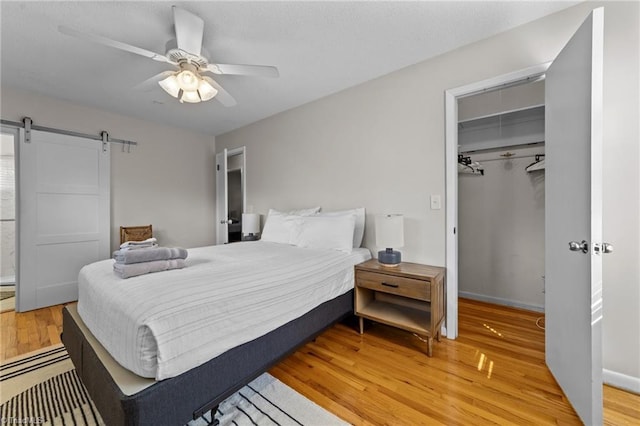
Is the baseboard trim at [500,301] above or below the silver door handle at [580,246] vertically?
below

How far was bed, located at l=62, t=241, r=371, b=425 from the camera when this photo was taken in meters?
1.04

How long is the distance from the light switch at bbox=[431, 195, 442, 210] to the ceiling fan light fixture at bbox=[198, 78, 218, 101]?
205 cm

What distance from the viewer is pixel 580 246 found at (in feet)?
4.12

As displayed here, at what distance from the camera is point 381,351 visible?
1.99m

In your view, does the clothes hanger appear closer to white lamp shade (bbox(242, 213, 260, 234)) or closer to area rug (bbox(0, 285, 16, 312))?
white lamp shade (bbox(242, 213, 260, 234))

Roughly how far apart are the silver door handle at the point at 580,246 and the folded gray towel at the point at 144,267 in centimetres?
222

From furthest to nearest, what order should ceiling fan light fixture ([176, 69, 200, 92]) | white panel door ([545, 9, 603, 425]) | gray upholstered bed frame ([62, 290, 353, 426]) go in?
ceiling fan light fixture ([176, 69, 200, 92]), white panel door ([545, 9, 603, 425]), gray upholstered bed frame ([62, 290, 353, 426])

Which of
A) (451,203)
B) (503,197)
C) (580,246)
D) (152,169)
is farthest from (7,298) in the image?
(503,197)

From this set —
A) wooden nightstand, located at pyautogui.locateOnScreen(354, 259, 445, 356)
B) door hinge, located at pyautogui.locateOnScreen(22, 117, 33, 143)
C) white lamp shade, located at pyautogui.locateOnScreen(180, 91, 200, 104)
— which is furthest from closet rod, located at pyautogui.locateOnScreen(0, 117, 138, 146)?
wooden nightstand, located at pyautogui.locateOnScreen(354, 259, 445, 356)

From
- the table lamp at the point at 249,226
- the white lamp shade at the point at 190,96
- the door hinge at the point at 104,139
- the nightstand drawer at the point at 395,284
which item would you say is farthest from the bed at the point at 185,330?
the door hinge at the point at 104,139

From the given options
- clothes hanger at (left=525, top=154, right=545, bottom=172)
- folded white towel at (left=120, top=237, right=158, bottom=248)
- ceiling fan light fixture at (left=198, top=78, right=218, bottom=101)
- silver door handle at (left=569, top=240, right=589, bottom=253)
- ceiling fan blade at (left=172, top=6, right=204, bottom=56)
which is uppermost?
ceiling fan blade at (left=172, top=6, right=204, bottom=56)

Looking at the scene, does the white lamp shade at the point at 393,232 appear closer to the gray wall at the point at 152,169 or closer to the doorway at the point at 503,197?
the doorway at the point at 503,197

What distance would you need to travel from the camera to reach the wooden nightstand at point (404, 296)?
1897 millimetres

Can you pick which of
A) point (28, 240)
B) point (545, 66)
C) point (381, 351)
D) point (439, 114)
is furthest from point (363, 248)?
point (28, 240)
